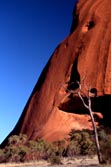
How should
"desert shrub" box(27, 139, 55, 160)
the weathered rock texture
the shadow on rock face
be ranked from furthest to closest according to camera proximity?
1. the shadow on rock face
2. the weathered rock texture
3. "desert shrub" box(27, 139, 55, 160)

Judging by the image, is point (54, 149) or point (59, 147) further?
point (59, 147)

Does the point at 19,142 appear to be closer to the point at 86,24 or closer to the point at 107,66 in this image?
the point at 107,66

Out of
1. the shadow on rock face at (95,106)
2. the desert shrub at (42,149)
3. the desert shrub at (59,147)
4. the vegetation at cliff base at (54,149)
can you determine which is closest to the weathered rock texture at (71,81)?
the shadow on rock face at (95,106)

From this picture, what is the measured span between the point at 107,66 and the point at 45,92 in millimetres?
10190

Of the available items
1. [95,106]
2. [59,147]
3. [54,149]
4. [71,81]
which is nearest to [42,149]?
[54,149]

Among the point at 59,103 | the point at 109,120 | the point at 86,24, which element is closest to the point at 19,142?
the point at 59,103

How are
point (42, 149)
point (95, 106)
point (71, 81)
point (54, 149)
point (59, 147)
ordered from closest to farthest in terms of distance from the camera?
point (54, 149)
point (42, 149)
point (59, 147)
point (95, 106)
point (71, 81)

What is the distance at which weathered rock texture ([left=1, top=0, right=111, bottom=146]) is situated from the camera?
162 ft

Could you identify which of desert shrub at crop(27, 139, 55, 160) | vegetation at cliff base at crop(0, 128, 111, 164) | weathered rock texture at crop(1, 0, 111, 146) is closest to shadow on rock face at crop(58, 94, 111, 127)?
weathered rock texture at crop(1, 0, 111, 146)

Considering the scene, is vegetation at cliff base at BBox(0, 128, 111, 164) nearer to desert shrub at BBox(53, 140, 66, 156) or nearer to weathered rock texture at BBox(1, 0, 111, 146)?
desert shrub at BBox(53, 140, 66, 156)

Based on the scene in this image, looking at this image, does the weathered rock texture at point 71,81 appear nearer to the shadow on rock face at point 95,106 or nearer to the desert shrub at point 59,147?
the shadow on rock face at point 95,106

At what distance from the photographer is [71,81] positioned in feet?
172

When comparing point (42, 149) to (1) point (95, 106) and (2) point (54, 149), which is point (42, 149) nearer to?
(2) point (54, 149)

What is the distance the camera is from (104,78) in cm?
4978
